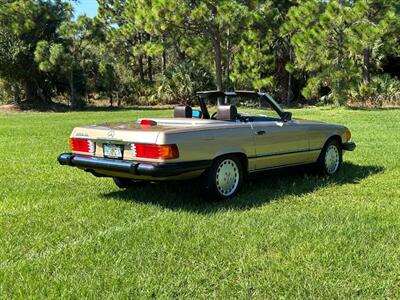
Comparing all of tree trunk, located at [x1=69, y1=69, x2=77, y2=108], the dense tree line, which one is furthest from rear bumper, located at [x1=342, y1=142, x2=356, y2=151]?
tree trunk, located at [x1=69, y1=69, x2=77, y2=108]

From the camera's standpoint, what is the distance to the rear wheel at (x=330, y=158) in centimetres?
792

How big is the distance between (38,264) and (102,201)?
7.19 feet

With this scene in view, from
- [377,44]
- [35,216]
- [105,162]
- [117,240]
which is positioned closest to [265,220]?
[117,240]

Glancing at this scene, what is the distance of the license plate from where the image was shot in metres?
6.09

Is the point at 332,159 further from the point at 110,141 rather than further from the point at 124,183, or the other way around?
the point at 110,141

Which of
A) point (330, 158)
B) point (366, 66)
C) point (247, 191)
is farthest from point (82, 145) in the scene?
point (366, 66)

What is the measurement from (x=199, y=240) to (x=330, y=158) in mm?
3995

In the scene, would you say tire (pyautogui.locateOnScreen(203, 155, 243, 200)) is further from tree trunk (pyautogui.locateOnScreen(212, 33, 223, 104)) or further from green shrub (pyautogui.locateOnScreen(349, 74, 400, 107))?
Result: tree trunk (pyautogui.locateOnScreen(212, 33, 223, 104))

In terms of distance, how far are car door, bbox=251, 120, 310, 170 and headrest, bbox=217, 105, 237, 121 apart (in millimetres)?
282

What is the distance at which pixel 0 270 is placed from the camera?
160 inches

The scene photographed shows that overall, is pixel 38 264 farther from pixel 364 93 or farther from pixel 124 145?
pixel 364 93

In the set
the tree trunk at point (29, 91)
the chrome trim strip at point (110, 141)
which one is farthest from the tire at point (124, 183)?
the tree trunk at point (29, 91)

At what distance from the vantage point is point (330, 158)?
8.10 metres

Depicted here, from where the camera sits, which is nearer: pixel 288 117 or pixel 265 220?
pixel 265 220
